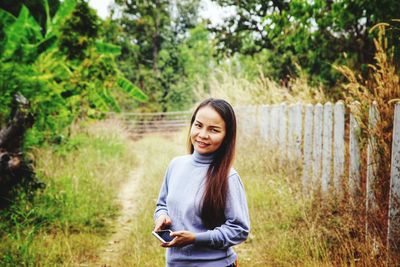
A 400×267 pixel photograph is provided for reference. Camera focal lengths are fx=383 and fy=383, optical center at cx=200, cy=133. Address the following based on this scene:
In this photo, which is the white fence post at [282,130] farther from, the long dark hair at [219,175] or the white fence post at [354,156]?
the long dark hair at [219,175]

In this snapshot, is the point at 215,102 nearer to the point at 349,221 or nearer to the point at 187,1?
the point at 349,221

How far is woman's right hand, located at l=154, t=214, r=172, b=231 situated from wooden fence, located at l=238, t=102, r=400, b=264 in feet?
6.06

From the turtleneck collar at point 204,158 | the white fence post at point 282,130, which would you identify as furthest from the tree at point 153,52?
the turtleneck collar at point 204,158

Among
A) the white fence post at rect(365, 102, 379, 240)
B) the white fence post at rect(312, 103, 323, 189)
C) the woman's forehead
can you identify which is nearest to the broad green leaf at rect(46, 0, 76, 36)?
the white fence post at rect(312, 103, 323, 189)

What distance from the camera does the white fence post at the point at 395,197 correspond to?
2.86 meters

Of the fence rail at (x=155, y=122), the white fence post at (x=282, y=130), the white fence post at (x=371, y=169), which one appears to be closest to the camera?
the white fence post at (x=371, y=169)

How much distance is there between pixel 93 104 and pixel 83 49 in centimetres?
218

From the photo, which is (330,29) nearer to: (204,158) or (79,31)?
(79,31)

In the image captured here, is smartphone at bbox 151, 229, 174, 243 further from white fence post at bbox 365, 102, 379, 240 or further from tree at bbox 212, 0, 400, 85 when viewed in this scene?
tree at bbox 212, 0, 400, 85

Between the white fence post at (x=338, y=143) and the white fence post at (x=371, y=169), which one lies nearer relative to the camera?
the white fence post at (x=371, y=169)

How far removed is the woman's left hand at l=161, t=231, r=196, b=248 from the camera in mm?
1742

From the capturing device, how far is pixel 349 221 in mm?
3225

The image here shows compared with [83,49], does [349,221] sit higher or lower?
lower

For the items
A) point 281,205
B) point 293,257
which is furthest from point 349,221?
point 281,205
